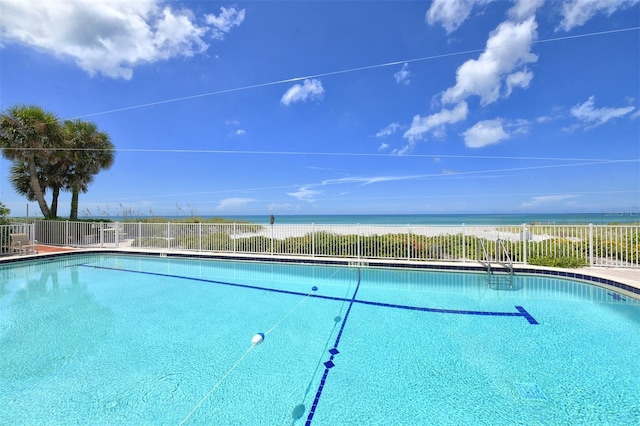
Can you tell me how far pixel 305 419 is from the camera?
2164mm

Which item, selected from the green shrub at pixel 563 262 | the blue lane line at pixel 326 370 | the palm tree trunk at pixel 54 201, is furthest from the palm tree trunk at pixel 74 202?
the green shrub at pixel 563 262

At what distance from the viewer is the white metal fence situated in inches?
261

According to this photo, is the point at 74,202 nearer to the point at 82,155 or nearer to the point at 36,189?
the point at 36,189

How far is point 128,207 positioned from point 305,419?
1719cm

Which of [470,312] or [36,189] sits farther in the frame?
[36,189]

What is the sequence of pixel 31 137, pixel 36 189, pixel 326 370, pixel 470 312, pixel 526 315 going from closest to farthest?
pixel 326 370 → pixel 526 315 → pixel 470 312 → pixel 31 137 → pixel 36 189

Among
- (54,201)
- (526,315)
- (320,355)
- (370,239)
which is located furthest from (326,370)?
(54,201)

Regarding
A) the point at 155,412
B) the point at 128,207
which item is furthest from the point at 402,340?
the point at 128,207

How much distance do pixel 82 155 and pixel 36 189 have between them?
2196 millimetres

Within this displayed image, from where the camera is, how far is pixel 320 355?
3.15 m

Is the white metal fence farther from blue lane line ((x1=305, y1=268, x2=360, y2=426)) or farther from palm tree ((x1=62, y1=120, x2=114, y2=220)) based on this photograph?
blue lane line ((x1=305, y1=268, x2=360, y2=426))

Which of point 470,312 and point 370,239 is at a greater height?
point 370,239

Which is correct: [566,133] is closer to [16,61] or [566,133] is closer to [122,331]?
[122,331]

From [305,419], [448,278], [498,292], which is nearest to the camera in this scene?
[305,419]
